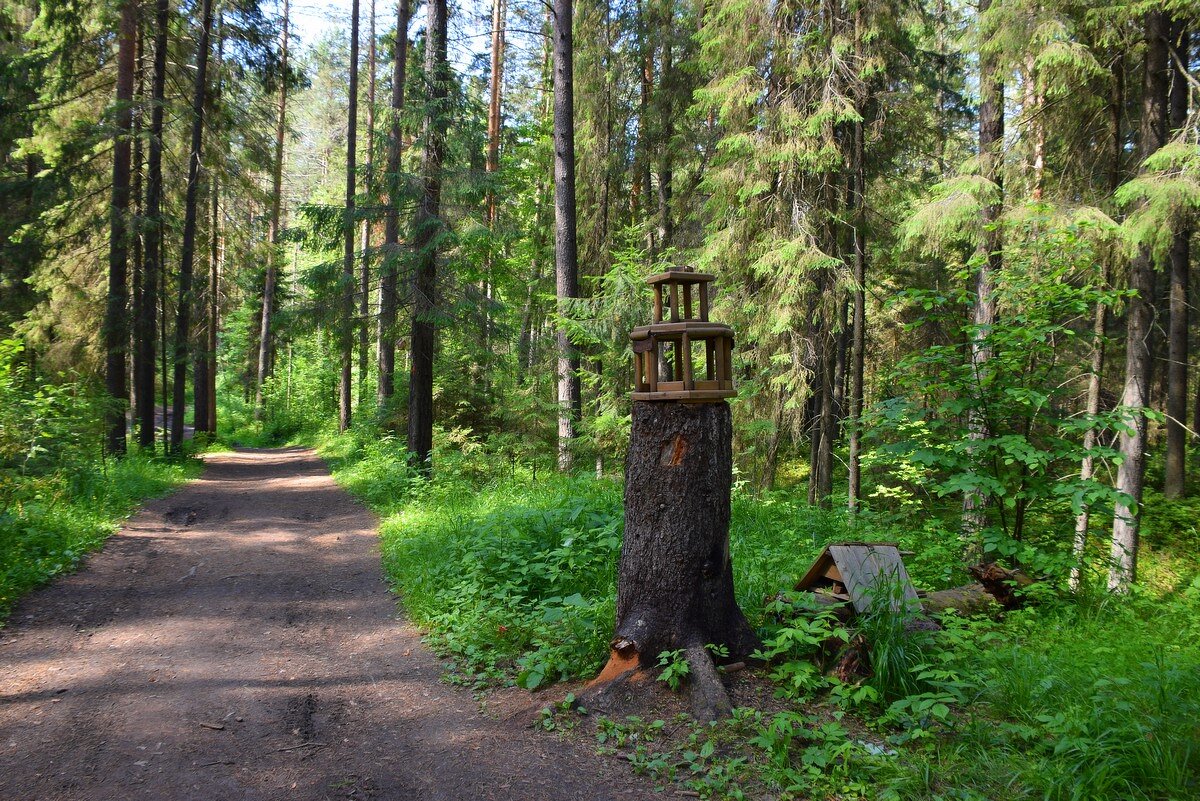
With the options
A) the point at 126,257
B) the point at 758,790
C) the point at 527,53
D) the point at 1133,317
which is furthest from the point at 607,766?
the point at 527,53

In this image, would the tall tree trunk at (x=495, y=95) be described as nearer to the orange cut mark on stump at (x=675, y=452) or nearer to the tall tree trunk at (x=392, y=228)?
the tall tree trunk at (x=392, y=228)

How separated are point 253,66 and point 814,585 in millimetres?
17166

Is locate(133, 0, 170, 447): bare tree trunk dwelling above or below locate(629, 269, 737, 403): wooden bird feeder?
above

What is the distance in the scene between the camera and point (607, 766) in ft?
11.0

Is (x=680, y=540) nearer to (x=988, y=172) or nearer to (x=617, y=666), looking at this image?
(x=617, y=666)

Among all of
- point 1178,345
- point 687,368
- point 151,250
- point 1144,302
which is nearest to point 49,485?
point 151,250

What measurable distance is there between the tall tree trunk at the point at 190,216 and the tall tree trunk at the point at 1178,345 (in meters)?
18.2

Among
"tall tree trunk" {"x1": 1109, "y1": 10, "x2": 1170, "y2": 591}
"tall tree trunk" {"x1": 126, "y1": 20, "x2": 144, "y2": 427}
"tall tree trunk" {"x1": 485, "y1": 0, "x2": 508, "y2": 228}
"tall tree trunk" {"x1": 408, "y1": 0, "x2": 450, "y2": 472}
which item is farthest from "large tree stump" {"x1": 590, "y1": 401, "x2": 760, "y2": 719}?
"tall tree trunk" {"x1": 126, "y1": 20, "x2": 144, "y2": 427}

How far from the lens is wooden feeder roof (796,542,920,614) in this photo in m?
4.15

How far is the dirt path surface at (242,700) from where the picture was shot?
130 inches

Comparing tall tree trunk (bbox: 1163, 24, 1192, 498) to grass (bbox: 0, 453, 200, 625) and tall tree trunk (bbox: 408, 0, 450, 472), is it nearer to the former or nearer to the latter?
tall tree trunk (bbox: 408, 0, 450, 472)

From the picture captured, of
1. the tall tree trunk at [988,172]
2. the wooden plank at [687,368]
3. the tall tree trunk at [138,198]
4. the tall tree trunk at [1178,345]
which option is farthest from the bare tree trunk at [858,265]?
the tall tree trunk at [138,198]

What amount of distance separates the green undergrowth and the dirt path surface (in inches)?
15.5

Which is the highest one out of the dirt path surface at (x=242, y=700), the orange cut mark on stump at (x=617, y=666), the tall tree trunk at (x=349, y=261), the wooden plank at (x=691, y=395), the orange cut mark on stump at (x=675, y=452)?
the tall tree trunk at (x=349, y=261)
